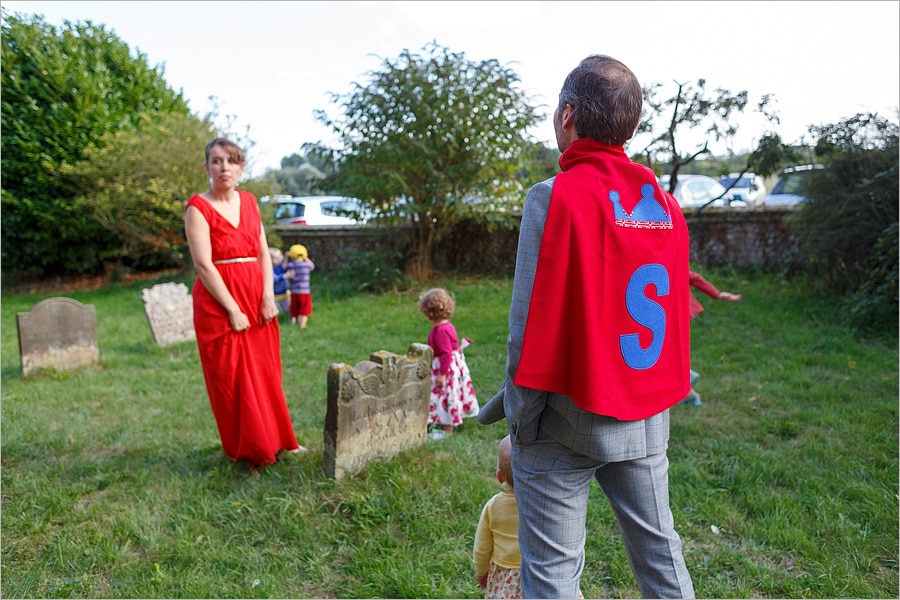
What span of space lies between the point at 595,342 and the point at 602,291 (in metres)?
0.14

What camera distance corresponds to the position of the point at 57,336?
6.69 metres

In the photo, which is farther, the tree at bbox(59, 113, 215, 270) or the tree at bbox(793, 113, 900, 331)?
the tree at bbox(59, 113, 215, 270)

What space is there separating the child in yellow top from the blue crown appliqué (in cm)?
85

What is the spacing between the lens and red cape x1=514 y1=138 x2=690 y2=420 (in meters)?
1.74

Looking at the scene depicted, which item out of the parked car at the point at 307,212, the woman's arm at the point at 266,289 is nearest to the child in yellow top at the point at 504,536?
the woman's arm at the point at 266,289

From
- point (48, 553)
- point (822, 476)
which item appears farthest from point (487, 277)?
point (48, 553)

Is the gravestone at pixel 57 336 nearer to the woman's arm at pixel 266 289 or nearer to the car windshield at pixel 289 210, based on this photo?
the woman's arm at pixel 266 289

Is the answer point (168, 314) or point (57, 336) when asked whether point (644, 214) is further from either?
point (168, 314)

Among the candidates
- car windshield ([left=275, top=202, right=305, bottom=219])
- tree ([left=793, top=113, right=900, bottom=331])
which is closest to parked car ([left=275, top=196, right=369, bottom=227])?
car windshield ([left=275, top=202, right=305, bottom=219])

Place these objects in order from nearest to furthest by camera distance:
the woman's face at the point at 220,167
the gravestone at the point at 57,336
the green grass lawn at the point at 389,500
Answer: the green grass lawn at the point at 389,500, the woman's face at the point at 220,167, the gravestone at the point at 57,336

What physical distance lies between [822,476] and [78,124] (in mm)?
13607

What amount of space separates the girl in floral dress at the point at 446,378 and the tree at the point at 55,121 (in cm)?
1036

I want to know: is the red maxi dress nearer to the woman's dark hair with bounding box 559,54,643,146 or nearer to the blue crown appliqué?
the woman's dark hair with bounding box 559,54,643,146

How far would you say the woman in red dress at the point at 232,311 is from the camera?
3785 mm
